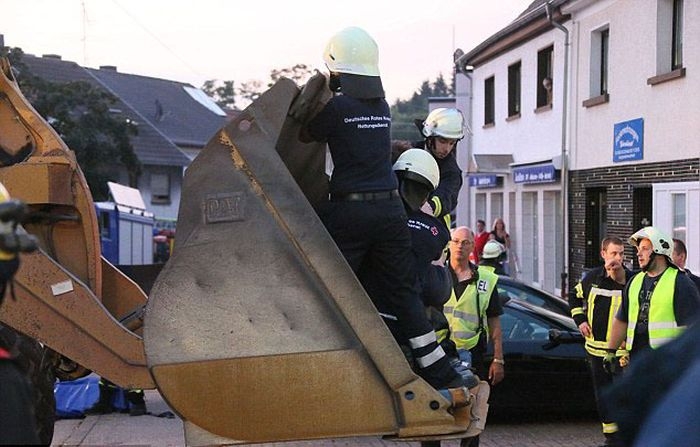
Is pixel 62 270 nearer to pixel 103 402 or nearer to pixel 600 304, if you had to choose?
pixel 600 304

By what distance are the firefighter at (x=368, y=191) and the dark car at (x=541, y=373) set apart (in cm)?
538

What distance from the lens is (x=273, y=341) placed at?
15.5 feet

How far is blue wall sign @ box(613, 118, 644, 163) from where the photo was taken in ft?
59.0

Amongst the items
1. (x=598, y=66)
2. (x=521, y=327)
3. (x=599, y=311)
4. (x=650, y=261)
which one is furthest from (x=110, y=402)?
(x=598, y=66)

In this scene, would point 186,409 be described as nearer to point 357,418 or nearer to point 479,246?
point 357,418

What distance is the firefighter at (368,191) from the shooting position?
5.18 metres

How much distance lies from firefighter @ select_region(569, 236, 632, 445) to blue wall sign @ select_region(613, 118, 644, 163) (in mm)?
8860

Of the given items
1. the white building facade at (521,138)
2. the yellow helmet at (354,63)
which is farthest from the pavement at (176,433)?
the white building facade at (521,138)

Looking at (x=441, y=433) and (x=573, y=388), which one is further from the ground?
(x=441, y=433)

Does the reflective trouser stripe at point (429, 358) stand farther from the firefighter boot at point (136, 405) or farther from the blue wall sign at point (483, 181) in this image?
the blue wall sign at point (483, 181)

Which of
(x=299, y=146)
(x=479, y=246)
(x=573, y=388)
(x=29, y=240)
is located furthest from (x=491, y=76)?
(x=29, y=240)

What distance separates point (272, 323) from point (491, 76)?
24.4m

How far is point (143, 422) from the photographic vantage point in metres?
11.0

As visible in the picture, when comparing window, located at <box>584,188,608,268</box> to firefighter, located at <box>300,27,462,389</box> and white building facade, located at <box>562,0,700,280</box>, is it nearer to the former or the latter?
white building facade, located at <box>562,0,700,280</box>
